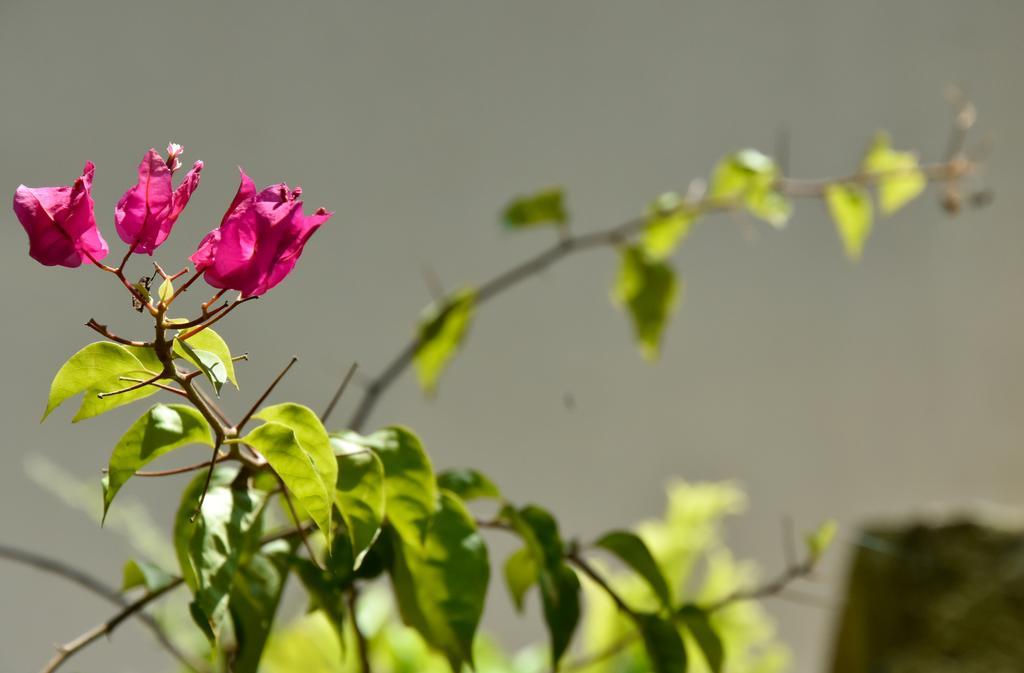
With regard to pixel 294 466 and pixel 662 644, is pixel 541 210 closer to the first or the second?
pixel 662 644

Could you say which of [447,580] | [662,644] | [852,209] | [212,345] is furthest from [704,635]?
[852,209]

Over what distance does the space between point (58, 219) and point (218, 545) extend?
0.09 meters

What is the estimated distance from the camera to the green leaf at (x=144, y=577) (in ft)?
1.22

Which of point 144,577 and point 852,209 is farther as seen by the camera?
point 852,209

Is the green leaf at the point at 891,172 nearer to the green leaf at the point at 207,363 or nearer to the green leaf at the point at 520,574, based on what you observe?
the green leaf at the point at 520,574

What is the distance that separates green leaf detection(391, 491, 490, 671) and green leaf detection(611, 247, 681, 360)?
0.30 meters

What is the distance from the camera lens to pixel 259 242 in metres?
0.25

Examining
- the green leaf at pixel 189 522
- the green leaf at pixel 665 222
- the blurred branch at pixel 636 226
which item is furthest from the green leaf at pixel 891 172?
the green leaf at pixel 189 522

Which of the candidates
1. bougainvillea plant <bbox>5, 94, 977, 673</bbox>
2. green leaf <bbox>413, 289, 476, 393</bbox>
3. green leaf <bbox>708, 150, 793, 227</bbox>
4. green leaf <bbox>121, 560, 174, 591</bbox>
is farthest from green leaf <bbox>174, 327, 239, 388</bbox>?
green leaf <bbox>708, 150, 793, 227</bbox>

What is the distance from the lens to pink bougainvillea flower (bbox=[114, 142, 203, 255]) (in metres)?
0.26

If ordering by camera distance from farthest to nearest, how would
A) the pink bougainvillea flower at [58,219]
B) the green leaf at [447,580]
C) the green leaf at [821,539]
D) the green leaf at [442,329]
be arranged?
the green leaf at [442,329] < the green leaf at [821,539] < the green leaf at [447,580] < the pink bougainvillea flower at [58,219]

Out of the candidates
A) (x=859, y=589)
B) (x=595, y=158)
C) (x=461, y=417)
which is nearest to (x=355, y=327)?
(x=461, y=417)

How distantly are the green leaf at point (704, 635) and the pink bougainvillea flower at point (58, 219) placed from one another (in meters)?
0.27

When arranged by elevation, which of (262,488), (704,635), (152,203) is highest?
(152,203)
